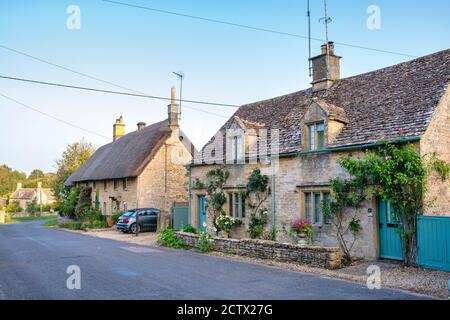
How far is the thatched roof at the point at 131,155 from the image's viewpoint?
31453 mm

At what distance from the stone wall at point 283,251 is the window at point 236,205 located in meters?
3.11

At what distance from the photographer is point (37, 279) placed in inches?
→ 434

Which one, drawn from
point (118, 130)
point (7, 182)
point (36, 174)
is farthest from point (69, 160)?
point (36, 174)

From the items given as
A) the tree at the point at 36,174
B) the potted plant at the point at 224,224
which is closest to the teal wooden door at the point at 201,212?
the potted plant at the point at 224,224

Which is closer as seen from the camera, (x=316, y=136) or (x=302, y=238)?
(x=302, y=238)

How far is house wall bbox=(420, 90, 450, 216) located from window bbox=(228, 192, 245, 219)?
8880mm

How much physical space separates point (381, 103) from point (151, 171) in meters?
19.6

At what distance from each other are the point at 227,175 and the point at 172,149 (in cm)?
1242

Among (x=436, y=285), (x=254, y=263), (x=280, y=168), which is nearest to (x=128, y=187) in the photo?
(x=280, y=168)

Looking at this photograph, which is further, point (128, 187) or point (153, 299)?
point (128, 187)

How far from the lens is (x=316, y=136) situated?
54.9 feet
